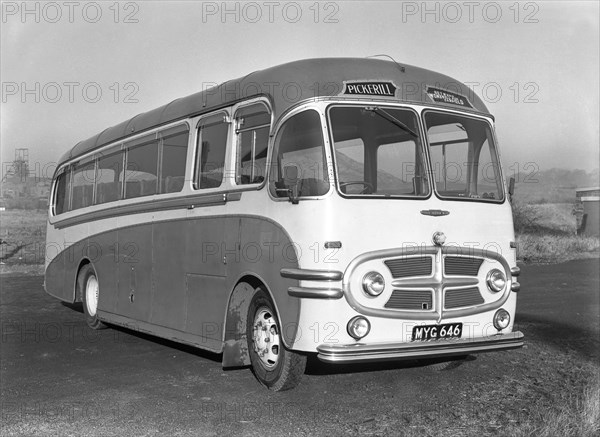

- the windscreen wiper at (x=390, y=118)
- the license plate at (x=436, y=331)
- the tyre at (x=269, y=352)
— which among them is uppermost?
the windscreen wiper at (x=390, y=118)

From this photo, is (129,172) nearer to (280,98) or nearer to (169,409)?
(280,98)

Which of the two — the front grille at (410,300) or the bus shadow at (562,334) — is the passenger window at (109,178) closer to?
the front grille at (410,300)

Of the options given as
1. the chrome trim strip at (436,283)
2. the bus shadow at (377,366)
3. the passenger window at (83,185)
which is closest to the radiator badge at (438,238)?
the chrome trim strip at (436,283)

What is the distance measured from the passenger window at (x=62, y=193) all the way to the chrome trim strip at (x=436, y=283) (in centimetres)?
872

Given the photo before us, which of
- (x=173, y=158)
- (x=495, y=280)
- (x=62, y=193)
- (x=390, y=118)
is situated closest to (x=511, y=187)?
(x=495, y=280)

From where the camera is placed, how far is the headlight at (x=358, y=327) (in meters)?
6.62

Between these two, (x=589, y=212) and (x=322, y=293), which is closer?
(x=322, y=293)

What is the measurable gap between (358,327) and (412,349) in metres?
0.53

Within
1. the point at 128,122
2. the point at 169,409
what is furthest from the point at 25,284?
the point at 169,409

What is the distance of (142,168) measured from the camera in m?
10.4

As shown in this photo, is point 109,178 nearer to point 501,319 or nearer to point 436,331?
point 436,331

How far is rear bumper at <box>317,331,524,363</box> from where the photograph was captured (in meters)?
6.45

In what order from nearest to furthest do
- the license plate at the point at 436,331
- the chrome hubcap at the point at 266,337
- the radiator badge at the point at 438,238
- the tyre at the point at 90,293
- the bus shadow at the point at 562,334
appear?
the license plate at the point at 436,331, the radiator badge at the point at 438,238, the chrome hubcap at the point at 266,337, the bus shadow at the point at 562,334, the tyre at the point at 90,293

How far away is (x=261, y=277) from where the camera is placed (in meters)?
7.29
